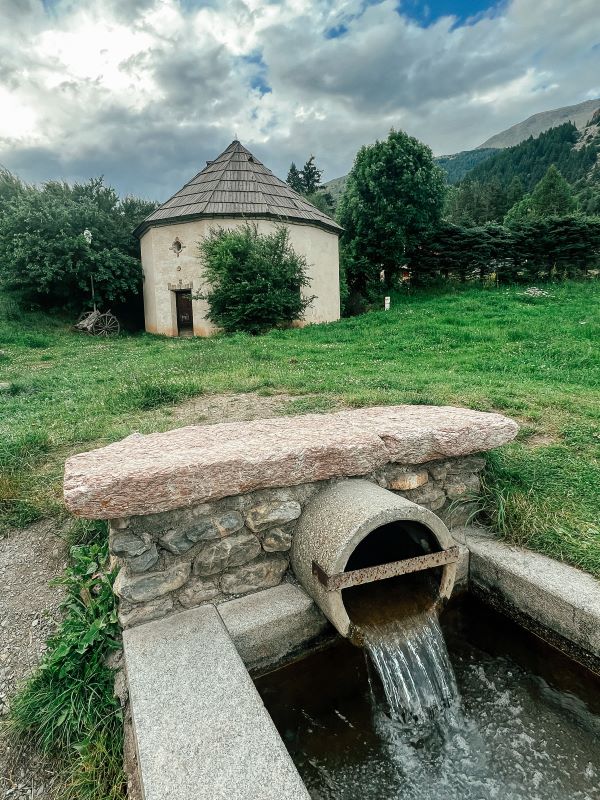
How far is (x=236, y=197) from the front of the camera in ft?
61.4

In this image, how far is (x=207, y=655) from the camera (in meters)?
2.32

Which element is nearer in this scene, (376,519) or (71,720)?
(71,720)

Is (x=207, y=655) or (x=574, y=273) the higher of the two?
(x=574, y=273)

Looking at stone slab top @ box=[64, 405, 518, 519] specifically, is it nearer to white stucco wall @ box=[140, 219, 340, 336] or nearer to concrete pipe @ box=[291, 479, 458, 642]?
concrete pipe @ box=[291, 479, 458, 642]

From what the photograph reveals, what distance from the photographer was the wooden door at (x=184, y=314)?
64.0 ft

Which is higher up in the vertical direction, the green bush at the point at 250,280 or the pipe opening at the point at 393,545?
the green bush at the point at 250,280

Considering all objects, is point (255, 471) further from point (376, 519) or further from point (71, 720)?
point (71, 720)

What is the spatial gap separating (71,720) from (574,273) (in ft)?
82.3

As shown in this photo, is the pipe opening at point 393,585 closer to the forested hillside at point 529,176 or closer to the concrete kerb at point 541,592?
the concrete kerb at point 541,592

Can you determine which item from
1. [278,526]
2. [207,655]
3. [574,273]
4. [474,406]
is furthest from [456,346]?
[574,273]

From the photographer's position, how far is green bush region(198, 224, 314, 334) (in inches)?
642

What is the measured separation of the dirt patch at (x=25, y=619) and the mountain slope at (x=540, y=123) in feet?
618

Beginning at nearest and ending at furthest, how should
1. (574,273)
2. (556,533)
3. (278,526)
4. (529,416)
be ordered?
1. (278,526)
2. (556,533)
3. (529,416)
4. (574,273)

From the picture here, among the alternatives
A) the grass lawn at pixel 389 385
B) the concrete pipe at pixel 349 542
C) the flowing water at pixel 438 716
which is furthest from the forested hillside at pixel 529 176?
the flowing water at pixel 438 716
